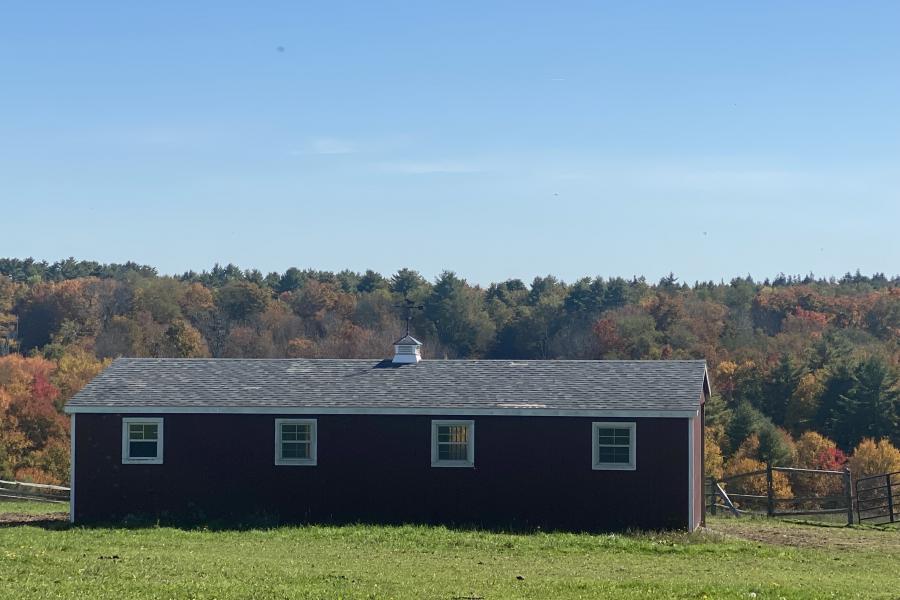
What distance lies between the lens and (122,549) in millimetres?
25844

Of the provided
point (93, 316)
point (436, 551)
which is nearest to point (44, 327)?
point (93, 316)

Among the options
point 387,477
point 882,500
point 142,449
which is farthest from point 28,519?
point 882,500

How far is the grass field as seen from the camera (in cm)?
2025

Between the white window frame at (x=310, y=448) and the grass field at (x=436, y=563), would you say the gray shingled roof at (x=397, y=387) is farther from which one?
the grass field at (x=436, y=563)

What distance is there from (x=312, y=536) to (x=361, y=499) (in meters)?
3.15

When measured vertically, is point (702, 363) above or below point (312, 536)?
above

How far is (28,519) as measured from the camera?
33.4 metres

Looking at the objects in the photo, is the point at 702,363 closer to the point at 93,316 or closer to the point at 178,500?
the point at 178,500

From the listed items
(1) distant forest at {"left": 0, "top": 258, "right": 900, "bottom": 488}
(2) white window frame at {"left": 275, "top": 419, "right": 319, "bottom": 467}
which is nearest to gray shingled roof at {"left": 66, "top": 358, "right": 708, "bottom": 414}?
(2) white window frame at {"left": 275, "top": 419, "right": 319, "bottom": 467}

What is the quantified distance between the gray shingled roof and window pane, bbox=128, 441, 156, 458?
89 centimetres

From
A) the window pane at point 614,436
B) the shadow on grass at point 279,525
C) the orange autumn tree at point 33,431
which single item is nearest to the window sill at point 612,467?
the window pane at point 614,436

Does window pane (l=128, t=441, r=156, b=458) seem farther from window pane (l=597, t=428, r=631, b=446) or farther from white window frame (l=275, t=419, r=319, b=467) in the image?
window pane (l=597, t=428, r=631, b=446)

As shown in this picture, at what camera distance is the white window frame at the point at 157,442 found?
32188 mm

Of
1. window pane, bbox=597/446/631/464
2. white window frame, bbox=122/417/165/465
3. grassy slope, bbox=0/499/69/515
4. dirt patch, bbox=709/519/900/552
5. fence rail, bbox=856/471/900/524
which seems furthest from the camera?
grassy slope, bbox=0/499/69/515
